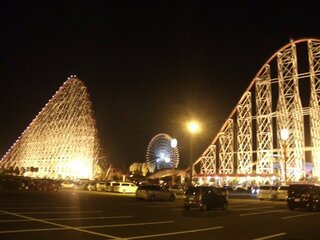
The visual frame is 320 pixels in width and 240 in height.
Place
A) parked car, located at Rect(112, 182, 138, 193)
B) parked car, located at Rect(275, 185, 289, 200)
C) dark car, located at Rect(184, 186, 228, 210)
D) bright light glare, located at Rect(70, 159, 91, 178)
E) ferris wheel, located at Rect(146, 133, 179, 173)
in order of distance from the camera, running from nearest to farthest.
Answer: dark car, located at Rect(184, 186, 228, 210) → parked car, located at Rect(275, 185, 289, 200) → parked car, located at Rect(112, 182, 138, 193) → bright light glare, located at Rect(70, 159, 91, 178) → ferris wheel, located at Rect(146, 133, 179, 173)

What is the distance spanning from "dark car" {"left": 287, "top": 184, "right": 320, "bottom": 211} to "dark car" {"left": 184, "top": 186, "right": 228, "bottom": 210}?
4.27 metres

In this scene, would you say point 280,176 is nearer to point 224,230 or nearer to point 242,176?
point 242,176

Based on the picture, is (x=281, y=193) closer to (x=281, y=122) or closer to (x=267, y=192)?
(x=267, y=192)

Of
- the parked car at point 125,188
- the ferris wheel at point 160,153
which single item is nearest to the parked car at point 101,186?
the parked car at point 125,188

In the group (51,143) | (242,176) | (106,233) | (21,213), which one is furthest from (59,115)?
(106,233)

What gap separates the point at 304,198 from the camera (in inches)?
944

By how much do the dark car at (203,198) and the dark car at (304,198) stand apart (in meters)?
4.27

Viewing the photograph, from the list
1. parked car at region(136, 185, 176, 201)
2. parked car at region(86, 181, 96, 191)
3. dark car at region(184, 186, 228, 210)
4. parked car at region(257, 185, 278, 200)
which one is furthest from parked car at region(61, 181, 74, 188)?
dark car at region(184, 186, 228, 210)

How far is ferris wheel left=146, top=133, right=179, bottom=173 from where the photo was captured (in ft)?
310

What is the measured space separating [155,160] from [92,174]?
2919 centimetres

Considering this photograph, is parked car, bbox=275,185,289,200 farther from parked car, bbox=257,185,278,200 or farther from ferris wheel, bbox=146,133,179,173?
ferris wheel, bbox=146,133,179,173

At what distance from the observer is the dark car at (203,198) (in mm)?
22188

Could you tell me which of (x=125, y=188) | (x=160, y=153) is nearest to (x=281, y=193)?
(x=125, y=188)

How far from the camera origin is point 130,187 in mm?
46438
